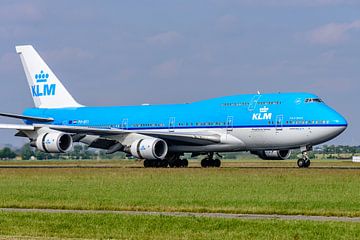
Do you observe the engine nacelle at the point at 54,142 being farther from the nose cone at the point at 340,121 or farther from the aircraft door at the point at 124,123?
the nose cone at the point at 340,121

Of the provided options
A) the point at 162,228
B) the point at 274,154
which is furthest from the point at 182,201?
the point at 274,154

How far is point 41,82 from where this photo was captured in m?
78.9

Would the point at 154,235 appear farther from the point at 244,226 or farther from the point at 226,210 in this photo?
the point at 226,210

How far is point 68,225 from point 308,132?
37.4 meters

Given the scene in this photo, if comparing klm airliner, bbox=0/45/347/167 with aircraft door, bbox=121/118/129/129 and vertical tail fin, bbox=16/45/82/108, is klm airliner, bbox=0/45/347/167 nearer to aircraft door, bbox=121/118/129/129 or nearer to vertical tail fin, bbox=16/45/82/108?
aircraft door, bbox=121/118/129/129

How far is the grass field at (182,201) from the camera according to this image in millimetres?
22828

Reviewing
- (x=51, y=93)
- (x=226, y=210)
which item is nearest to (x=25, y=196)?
(x=226, y=210)

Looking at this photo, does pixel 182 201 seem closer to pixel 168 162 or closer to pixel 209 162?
pixel 168 162

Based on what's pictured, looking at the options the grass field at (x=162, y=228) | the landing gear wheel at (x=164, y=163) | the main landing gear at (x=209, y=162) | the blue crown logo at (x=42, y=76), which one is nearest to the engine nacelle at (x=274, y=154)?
the main landing gear at (x=209, y=162)

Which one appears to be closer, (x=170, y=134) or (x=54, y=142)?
(x=54, y=142)

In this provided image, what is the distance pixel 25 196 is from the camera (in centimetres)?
3472

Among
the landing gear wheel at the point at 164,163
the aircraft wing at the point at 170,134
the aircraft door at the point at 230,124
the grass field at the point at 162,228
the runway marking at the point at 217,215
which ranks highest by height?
the aircraft door at the point at 230,124

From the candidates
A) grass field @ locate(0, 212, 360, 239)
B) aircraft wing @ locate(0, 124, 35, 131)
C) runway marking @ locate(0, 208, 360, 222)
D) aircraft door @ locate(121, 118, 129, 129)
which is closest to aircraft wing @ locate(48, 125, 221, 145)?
aircraft wing @ locate(0, 124, 35, 131)

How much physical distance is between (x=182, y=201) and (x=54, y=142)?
32.4 metres
